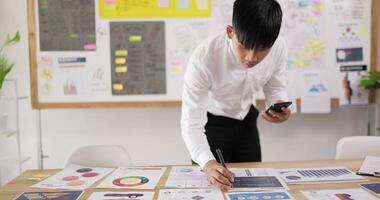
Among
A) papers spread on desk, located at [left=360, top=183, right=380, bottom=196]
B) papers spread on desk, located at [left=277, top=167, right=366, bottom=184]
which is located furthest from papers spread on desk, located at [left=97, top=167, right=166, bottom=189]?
papers spread on desk, located at [left=360, top=183, right=380, bottom=196]

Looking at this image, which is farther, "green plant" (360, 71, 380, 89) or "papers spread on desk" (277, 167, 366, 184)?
"green plant" (360, 71, 380, 89)

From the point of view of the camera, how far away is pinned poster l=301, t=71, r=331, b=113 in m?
2.55

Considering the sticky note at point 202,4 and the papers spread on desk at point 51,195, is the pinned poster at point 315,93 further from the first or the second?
the papers spread on desk at point 51,195

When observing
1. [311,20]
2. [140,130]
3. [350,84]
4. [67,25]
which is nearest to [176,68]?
[140,130]

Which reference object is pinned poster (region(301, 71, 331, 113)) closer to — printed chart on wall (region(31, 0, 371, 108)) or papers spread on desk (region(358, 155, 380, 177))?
printed chart on wall (region(31, 0, 371, 108))

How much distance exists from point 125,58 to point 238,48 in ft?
4.74

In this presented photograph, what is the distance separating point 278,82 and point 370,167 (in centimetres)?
49

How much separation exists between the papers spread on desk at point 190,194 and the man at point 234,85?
4 cm

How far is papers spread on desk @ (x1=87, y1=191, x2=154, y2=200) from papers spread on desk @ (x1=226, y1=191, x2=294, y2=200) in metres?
0.25

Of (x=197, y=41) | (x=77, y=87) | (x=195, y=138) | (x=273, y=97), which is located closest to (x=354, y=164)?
(x=273, y=97)

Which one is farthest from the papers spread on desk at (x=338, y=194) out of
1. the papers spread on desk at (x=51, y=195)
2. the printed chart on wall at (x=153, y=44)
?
the printed chart on wall at (x=153, y=44)

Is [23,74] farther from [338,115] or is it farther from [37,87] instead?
[338,115]

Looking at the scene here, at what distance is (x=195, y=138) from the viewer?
133 cm

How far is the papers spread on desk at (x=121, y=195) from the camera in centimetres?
112
